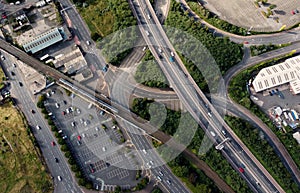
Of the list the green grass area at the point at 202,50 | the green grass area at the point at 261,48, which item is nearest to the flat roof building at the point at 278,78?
the green grass area at the point at 261,48

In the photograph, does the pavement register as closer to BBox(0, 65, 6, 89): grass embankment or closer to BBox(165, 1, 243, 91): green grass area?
BBox(165, 1, 243, 91): green grass area

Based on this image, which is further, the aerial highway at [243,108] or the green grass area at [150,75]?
the green grass area at [150,75]

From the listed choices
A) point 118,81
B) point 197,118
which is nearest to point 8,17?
point 118,81

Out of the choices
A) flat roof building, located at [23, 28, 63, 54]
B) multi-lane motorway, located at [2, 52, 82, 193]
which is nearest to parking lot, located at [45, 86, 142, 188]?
multi-lane motorway, located at [2, 52, 82, 193]

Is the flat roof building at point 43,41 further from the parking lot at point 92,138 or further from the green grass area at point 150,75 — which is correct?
the green grass area at point 150,75

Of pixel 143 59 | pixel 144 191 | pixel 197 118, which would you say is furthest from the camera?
pixel 143 59

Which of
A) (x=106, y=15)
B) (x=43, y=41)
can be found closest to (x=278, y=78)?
Result: (x=106, y=15)

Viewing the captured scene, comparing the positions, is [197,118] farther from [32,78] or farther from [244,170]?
[32,78]
